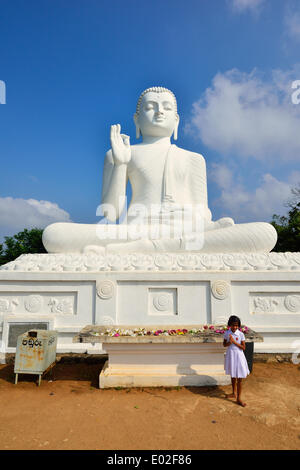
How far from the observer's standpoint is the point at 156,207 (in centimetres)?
723

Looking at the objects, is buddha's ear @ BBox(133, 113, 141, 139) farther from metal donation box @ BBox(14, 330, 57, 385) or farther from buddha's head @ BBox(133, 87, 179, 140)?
metal donation box @ BBox(14, 330, 57, 385)

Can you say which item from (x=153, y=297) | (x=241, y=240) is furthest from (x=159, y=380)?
(x=241, y=240)

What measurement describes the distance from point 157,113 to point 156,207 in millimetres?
2578

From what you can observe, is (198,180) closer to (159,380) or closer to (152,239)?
(152,239)

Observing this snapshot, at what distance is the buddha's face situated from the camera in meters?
7.96

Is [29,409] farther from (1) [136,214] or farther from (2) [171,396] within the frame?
(1) [136,214]

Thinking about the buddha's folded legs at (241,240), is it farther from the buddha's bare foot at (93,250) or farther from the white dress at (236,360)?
the white dress at (236,360)

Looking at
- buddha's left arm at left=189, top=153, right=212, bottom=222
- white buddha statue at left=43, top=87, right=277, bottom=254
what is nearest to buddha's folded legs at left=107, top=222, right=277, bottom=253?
white buddha statue at left=43, top=87, right=277, bottom=254

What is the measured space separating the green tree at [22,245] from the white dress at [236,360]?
1406cm

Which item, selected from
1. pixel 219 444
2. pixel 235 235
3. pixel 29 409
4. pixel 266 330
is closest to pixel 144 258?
pixel 235 235

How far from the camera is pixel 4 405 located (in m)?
3.35

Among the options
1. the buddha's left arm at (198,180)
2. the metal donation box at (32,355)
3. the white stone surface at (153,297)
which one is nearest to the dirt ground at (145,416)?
the metal donation box at (32,355)

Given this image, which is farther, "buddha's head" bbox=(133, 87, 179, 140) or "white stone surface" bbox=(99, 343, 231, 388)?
"buddha's head" bbox=(133, 87, 179, 140)

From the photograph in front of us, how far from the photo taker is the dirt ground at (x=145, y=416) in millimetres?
2527
